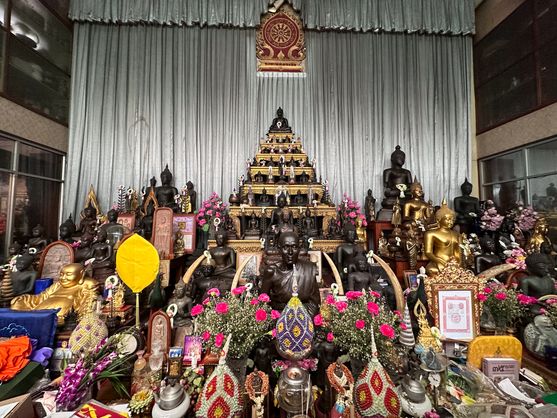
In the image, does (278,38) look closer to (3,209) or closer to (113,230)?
(113,230)

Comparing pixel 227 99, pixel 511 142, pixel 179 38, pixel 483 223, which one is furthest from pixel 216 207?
pixel 511 142

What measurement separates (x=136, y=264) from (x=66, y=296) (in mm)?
1221

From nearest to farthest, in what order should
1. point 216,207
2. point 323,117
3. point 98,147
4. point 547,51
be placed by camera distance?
1. point 547,51
2. point 216,207
3. point 98,147
4. point 323,117

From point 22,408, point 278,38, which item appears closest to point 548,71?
point 278,38

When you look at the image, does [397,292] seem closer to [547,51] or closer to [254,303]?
[254,303]

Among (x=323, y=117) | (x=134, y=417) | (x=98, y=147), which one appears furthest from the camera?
(x=323, y=117)

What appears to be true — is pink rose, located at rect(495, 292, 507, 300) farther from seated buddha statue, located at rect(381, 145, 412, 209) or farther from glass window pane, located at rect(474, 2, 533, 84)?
glass window pane, located at rect(474, 2, 533, 84)

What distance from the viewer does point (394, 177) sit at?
518 centimetres

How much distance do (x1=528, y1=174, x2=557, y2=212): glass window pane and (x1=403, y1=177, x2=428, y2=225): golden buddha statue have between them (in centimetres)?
187

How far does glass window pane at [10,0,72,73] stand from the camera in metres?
4.30

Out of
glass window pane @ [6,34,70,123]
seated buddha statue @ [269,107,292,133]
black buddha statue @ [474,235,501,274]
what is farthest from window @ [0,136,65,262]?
black buddha statue @ [474,235,501,274]

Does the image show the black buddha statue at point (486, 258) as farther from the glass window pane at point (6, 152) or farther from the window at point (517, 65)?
the glass window pane at point (6, 152)

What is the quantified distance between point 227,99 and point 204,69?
34.6 inches

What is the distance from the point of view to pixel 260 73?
18.8 ft
